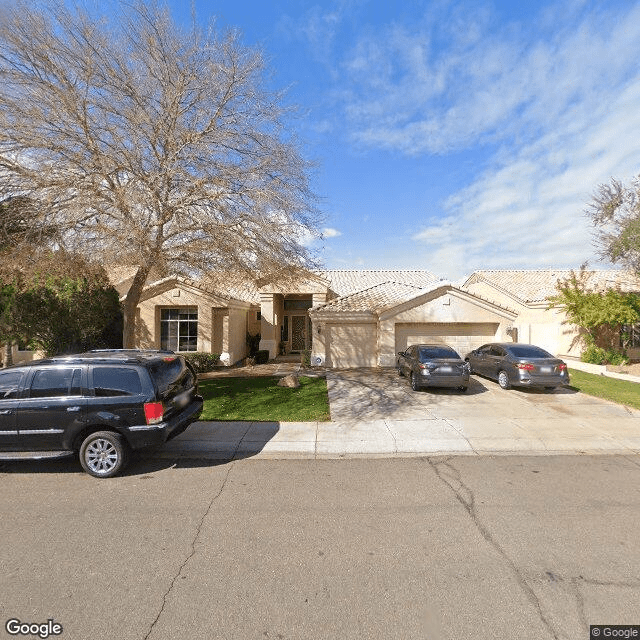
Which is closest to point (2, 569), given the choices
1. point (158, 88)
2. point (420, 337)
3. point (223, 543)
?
point (223, 543)

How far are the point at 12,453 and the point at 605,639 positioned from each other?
7.30 meters

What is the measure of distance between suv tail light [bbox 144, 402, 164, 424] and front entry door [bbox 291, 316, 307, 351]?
1577cm

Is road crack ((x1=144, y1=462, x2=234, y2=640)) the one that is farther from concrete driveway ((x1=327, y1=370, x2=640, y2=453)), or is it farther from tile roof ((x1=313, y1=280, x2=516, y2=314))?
tile roof ((x1=313, y1=280, x2=516, y2=314))

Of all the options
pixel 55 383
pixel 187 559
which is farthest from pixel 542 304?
pixel 55 383

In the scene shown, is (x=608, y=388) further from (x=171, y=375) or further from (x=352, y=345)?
(x=171, y=375)

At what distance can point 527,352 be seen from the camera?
11484mm

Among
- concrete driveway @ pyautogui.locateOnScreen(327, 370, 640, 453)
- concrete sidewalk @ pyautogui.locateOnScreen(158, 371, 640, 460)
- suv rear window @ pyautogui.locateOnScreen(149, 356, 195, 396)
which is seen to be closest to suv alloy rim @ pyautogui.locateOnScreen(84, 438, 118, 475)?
concrete sidewalk @ pyautogui.locateOnScreen(158, 371, 640, 460)

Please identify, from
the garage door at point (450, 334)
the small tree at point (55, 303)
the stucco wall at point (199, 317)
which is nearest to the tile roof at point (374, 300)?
the garage door at point (450, 334)

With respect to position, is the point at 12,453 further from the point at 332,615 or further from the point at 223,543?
the point at 332,615

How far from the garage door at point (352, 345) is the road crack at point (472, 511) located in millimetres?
10237

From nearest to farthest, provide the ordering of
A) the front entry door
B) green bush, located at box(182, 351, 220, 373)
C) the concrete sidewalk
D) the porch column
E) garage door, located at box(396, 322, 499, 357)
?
the concrete sidewalk
green bush, located at box(182, 351, 220, 373)
garage door, located at box(396, 322, 499, 357)
the porch column
the front entry door

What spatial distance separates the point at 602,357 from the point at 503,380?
7866mm

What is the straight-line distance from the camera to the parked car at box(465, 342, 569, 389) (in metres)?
10.6

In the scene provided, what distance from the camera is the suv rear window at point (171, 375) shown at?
18.0 feet
